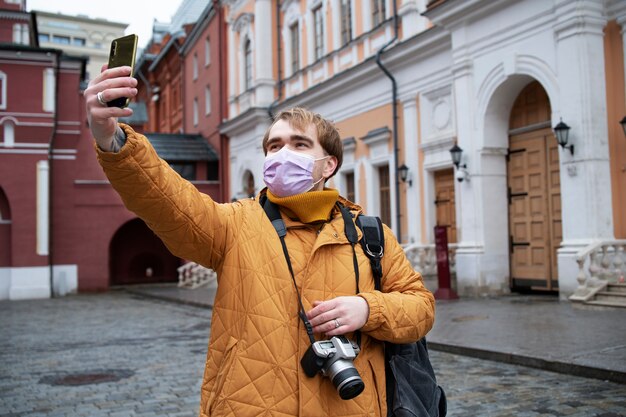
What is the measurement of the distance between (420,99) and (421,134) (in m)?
0.96

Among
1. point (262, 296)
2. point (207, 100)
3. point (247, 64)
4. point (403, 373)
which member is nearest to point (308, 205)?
point (262, 296)

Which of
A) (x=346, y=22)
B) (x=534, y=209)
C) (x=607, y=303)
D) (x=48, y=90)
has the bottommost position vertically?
(x=607, y=303)

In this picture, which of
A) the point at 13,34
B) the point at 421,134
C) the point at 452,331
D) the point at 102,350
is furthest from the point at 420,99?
the point at 13,34

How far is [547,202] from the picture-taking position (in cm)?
1468

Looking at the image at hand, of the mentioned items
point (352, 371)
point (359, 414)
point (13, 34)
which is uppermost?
point (13, 34)

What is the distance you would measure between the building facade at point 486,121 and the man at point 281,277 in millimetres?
10927

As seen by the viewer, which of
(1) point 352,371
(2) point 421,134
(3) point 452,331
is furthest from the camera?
(2) point 421,134

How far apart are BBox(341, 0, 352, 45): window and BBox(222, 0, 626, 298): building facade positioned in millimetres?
64

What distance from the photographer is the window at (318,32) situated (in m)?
23.9

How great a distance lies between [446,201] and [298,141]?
51.1ft

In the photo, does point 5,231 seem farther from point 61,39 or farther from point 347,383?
point 61,39

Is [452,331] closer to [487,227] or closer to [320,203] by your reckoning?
[487,227]

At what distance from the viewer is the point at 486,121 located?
15.3 m

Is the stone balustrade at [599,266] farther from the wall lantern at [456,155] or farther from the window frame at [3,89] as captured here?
the window frame at [3,89]
